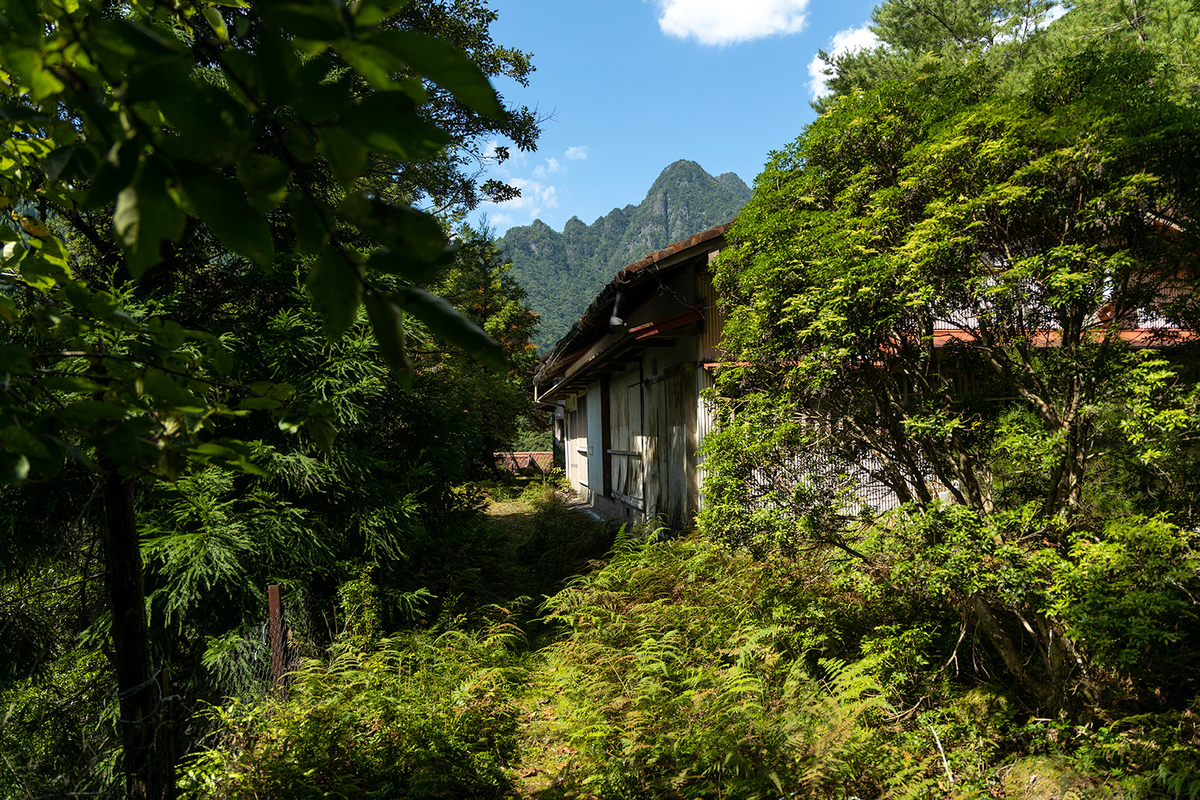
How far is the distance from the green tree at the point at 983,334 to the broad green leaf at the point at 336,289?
346 cm

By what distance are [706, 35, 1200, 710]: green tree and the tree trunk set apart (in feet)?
10.9

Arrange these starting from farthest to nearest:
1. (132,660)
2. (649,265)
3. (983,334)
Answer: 1. (649,265)
2. (983,334)
3. (132,660)

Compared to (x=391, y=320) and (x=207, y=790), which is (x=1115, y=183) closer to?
(x=391, y=320)

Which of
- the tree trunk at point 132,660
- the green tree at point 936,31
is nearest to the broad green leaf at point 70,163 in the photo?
the tree trunk at point 132,660

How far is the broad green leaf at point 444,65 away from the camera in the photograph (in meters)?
0.53

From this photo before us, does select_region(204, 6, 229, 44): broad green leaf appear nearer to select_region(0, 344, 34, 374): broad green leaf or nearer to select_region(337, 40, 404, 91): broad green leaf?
select_region(0, 344, 34, 374): broad green leaf

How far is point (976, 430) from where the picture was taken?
3.69 metres

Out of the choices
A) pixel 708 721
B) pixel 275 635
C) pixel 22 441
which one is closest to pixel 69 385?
pixel 22 441

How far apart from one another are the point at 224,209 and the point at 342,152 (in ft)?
0.45

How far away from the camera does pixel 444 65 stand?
0.55 metres

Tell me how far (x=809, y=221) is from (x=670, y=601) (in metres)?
3.78

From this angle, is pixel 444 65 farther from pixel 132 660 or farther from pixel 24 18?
pixel 132 660

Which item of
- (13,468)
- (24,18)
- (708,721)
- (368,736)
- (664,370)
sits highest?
(664,370)

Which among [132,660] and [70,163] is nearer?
[70,163]
